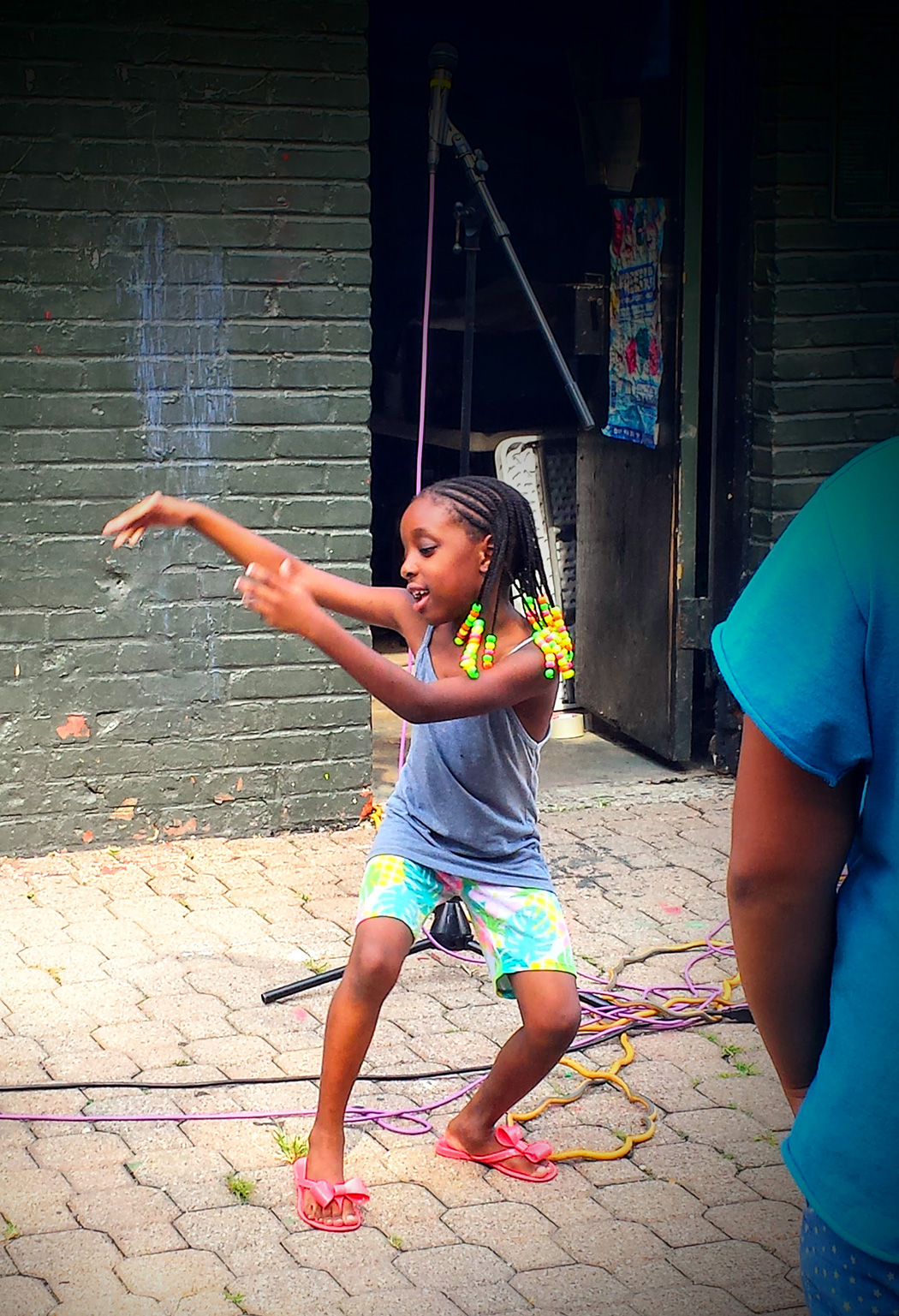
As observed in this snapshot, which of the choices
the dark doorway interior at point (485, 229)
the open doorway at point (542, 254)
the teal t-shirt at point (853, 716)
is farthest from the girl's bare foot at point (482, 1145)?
the dark doorway interior at point (485, 229)

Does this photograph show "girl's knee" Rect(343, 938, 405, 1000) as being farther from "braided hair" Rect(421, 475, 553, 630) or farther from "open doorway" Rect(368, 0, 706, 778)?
"open doorway" Rect(368, 0, 706, 778)

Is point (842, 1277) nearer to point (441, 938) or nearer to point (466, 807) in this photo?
point (466, 807)

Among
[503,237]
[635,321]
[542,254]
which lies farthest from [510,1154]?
[542,254]

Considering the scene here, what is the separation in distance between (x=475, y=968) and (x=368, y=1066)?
2.49ft

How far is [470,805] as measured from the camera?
11.8 feet

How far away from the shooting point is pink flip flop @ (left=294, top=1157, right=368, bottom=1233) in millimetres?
3363

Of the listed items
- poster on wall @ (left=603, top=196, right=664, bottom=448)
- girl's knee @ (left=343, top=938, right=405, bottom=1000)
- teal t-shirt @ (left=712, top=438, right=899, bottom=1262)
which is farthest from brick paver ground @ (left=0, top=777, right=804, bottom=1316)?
poster on wall @ (left=603, top=196, right=664, bottom=448)

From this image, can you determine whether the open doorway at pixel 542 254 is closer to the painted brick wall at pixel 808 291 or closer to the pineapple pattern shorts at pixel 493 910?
the painted brick wall at pixel 808 291

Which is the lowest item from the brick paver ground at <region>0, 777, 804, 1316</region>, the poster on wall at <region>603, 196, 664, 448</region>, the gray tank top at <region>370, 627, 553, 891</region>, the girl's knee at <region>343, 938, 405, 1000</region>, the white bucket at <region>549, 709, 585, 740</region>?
the brick paver ground at <region>0, 777, 804, 1316</region>

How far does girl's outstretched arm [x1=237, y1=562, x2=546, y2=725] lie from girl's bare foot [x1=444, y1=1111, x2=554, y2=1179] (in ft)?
3.18

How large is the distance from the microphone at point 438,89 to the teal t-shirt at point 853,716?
429 cm

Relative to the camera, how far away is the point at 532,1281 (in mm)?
Answer: 3195

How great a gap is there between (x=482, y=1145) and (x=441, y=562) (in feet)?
4.40

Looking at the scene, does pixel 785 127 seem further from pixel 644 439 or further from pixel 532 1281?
pixel 532 1281
